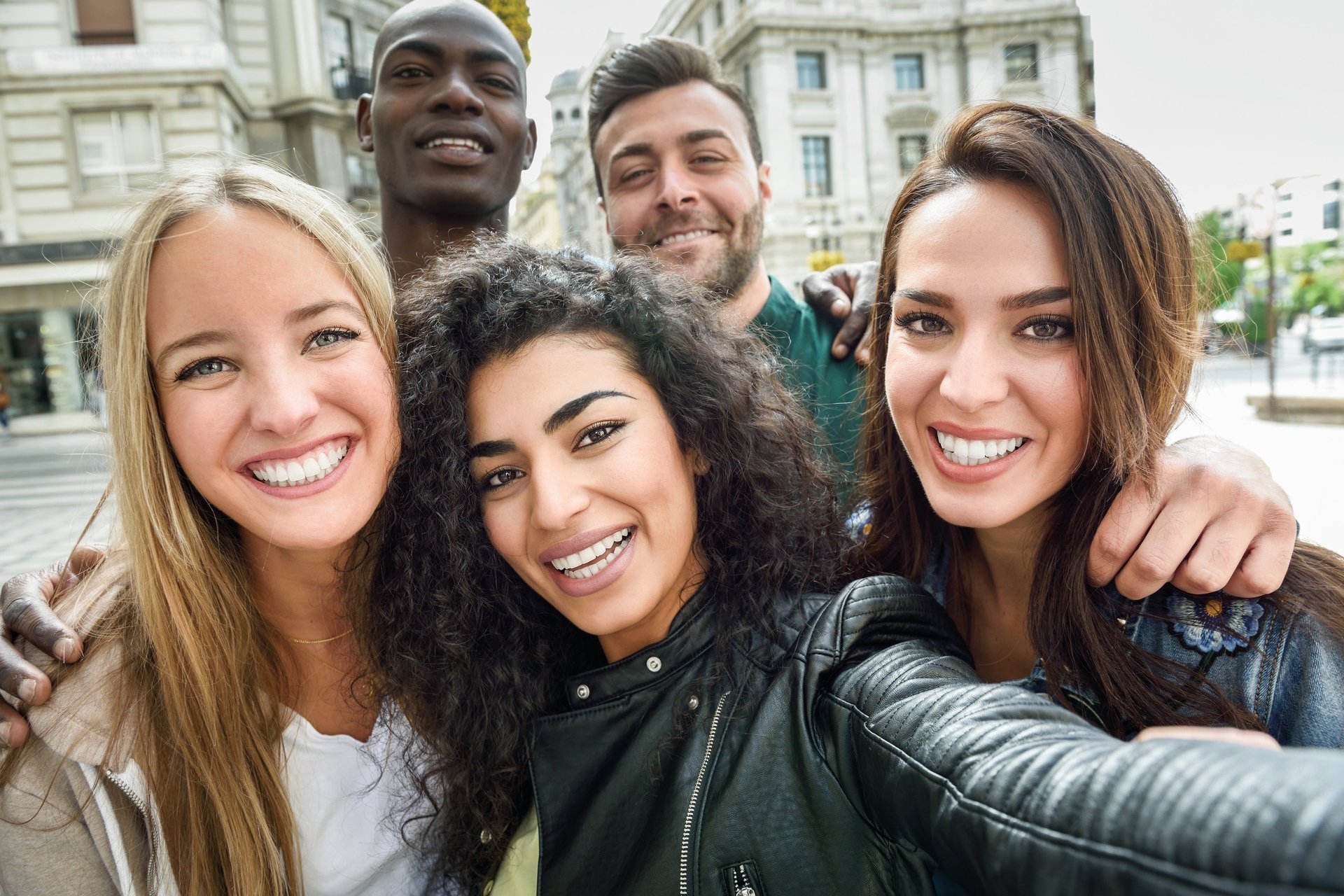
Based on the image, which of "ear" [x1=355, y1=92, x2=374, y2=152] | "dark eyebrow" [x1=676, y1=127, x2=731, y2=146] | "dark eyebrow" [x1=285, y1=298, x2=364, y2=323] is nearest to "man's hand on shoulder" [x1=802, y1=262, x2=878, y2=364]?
"dark eyebrow" [x1=676, y1=127, x2=731, y2=146]

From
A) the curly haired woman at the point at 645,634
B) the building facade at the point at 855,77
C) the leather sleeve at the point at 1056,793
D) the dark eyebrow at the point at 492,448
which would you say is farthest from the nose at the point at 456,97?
the building facade at the point at 855,77

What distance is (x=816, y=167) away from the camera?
1288 inches

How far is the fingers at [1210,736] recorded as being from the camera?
2.90 feet

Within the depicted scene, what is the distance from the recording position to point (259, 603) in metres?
2.17

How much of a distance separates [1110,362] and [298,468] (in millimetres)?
1815

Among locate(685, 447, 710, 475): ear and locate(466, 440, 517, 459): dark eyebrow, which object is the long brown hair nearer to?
locate(685, 447, 710, 475): ear

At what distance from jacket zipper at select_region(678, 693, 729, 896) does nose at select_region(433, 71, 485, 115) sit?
2.72 m

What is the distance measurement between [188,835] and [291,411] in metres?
1.02

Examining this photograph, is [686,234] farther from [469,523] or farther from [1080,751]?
[1080,751]

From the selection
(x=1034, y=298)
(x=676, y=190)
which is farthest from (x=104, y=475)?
(x=1034, y=298)

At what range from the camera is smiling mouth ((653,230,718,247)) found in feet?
11.1

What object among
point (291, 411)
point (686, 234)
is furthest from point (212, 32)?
point (291, 411)

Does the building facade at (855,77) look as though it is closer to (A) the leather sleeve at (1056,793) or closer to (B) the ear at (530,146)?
(B) the ear at (530,146)

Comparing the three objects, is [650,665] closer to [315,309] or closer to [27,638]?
[315,309]
